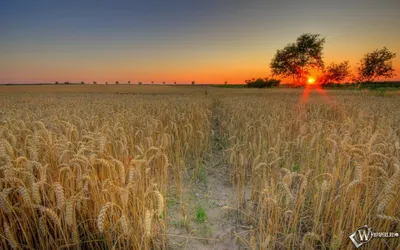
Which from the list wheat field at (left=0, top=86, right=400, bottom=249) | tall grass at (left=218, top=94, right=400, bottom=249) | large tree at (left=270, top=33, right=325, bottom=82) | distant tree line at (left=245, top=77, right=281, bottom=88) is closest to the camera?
wheat field at (left=0, top=86, right=400, bottom=249)

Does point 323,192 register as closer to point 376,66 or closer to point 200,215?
point 200,215

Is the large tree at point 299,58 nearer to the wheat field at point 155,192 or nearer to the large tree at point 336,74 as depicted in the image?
the large tree at point 336,74

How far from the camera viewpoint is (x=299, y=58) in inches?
1604

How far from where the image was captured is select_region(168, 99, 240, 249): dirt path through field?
2.27 meters

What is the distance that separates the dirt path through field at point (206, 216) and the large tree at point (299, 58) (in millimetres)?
43720

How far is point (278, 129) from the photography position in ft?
14.6

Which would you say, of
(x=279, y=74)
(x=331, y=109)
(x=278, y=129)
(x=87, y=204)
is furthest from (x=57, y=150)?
(x=279, y=74)

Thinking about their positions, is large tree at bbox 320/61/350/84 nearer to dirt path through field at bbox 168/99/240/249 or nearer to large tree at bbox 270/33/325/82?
large tree at bbox 270/33/325/82

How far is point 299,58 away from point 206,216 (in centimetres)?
4531

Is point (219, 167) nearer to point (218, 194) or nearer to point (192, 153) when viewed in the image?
point (192, 153)

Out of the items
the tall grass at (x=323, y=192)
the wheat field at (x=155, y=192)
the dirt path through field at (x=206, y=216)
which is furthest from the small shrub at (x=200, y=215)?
the tall grass at (x=323, y=192)

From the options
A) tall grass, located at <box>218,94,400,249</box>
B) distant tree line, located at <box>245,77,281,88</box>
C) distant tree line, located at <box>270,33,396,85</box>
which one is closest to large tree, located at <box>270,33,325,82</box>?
distant tree line, located at <box>270,33,396,85</box>

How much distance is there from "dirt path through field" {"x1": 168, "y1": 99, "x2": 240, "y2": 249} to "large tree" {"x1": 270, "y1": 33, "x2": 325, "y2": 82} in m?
43.7

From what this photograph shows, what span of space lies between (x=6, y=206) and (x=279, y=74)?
46428 mm
